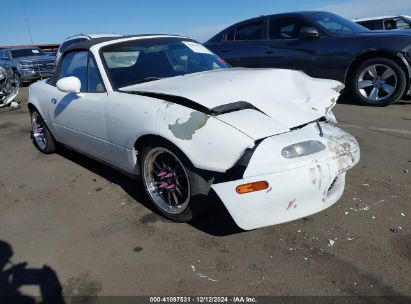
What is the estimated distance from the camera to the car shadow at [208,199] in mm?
2821

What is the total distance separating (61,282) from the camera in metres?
2.40

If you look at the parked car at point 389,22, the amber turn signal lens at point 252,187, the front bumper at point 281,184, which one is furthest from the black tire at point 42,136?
the parked car at point 389,22

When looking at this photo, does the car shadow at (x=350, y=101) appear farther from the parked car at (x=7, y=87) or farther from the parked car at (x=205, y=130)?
the parked car at (x=7, y=87)

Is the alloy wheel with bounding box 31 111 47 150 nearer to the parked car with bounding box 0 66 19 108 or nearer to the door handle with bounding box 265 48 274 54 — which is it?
the door handle with bounding box 265 48 274 54

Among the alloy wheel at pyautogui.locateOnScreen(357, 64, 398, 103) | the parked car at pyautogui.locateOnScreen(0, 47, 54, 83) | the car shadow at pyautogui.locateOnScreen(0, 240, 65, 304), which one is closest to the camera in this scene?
the car shadow at pyautogui.locateOnScreen(0, 240, 65, 304)

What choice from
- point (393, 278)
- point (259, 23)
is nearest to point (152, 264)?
point (393, 278)

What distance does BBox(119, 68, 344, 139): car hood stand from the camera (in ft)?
8.35

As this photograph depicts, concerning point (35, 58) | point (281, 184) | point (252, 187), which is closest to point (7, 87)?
point (35, 58)

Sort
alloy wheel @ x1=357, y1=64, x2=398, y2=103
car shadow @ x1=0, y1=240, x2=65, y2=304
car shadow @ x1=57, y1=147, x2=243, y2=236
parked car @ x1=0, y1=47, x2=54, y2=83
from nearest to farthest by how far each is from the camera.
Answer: car shadow @ x1=0, y1=240, x2=65, y2=304 < car shadow @ x1=57, y1=147, x2=243, y2=236 < alloy wheel @ x1=357, y1=64, x2=398, y2=103 < parked car @ x1=0, y1=47, x2=54, y2=83

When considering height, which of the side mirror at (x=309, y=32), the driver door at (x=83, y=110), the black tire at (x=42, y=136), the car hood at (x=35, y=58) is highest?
the side mirror at (x=309, y=32)

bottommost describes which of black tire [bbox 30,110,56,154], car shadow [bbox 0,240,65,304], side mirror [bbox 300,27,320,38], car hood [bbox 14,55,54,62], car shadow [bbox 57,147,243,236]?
car shadow [bbox 57,147,243,236]

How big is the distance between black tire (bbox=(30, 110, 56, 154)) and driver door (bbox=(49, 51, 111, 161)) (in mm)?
523

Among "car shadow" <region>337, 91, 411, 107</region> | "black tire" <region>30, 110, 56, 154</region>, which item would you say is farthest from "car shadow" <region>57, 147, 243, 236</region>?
"car shadow" <region>337, 91, 411, 107</region>

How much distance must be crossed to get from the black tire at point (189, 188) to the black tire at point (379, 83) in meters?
4.52
